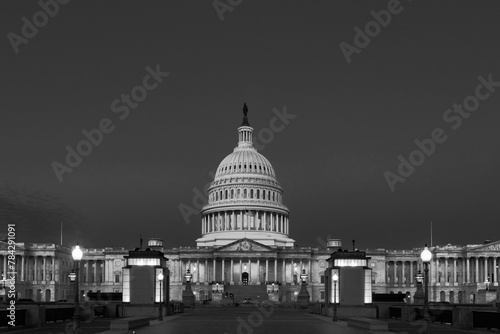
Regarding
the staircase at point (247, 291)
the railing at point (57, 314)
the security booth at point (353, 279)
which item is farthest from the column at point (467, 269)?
the railing at point (57, 314)

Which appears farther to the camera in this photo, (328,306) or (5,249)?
(5,249)

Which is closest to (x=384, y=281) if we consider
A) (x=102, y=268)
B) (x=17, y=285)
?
(x=102, y=268)

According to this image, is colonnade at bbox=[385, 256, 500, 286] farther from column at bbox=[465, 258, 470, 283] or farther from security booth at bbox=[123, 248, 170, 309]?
security booth at bbox=[123, 248, 170, 309]

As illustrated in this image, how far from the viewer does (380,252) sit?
192 meters

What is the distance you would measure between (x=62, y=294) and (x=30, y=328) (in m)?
138

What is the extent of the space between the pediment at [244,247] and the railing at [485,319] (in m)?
138

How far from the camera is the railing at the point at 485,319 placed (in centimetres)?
4988

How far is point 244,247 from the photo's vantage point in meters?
190

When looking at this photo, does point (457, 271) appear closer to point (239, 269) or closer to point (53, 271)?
point (239, 269)

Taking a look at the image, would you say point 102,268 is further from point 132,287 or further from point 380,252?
point 132,287

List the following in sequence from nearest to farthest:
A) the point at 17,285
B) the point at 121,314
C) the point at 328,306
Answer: the point at 121,314, the point at 328,306, the point at 17,285

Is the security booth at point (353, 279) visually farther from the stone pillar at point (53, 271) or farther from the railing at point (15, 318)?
the stone pillar at point (53, 271)

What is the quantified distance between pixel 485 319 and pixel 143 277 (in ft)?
102

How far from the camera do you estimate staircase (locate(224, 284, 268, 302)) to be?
15938 centimetres
